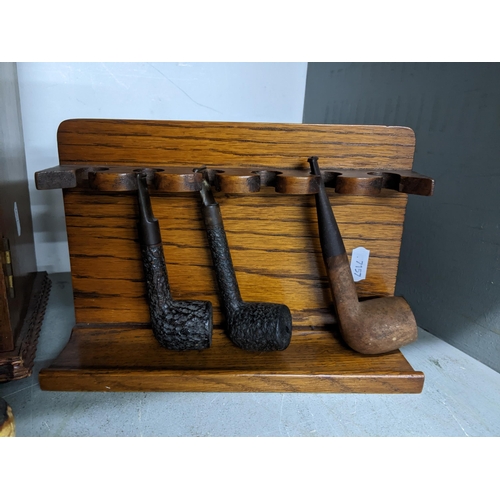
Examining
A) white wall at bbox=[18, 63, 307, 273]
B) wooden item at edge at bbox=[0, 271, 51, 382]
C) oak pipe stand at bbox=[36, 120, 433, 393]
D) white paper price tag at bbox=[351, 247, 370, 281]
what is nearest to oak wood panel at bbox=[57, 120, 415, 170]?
oak pipe stand at bbox=[36, 120, 433, 393]

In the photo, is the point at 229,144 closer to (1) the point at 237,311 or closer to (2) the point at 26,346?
(1) the point at 237,311

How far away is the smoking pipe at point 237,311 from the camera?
0.71 metres

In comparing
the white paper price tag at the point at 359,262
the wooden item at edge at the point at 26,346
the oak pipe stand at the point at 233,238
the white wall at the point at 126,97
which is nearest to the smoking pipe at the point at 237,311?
the oak pipe stand at the point at 233,238

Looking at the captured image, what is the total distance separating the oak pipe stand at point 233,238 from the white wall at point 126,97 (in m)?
0.46

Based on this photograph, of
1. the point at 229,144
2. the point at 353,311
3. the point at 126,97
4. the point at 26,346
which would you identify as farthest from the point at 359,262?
the point at 126,97

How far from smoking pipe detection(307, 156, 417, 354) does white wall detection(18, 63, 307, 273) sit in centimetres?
61

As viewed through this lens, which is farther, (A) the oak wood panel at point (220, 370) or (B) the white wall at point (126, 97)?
(B) the white wall at point (126, 97)

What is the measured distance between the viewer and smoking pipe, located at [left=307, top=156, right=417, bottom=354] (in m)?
0.73

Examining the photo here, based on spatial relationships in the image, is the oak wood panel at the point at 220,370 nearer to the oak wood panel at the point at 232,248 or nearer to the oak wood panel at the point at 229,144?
the oak wood panel at the point at 232,248

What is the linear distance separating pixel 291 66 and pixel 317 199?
757mm

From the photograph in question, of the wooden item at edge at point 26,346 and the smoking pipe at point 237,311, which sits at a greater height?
the smoking pipe at point 237,311

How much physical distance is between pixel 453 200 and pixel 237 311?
528 millimetres

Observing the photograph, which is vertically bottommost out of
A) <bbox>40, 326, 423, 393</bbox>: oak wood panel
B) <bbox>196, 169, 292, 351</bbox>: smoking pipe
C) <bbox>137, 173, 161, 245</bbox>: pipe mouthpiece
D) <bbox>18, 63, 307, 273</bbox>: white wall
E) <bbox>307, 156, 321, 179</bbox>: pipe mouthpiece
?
<bbox>40, 326, 423, 393</bbox>: oak wood panel

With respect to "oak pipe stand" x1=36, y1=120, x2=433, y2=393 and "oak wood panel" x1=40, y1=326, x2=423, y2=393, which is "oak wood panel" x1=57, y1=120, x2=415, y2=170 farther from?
"oak wood panel" x1=40, y1=326, x2=423, y2=393
